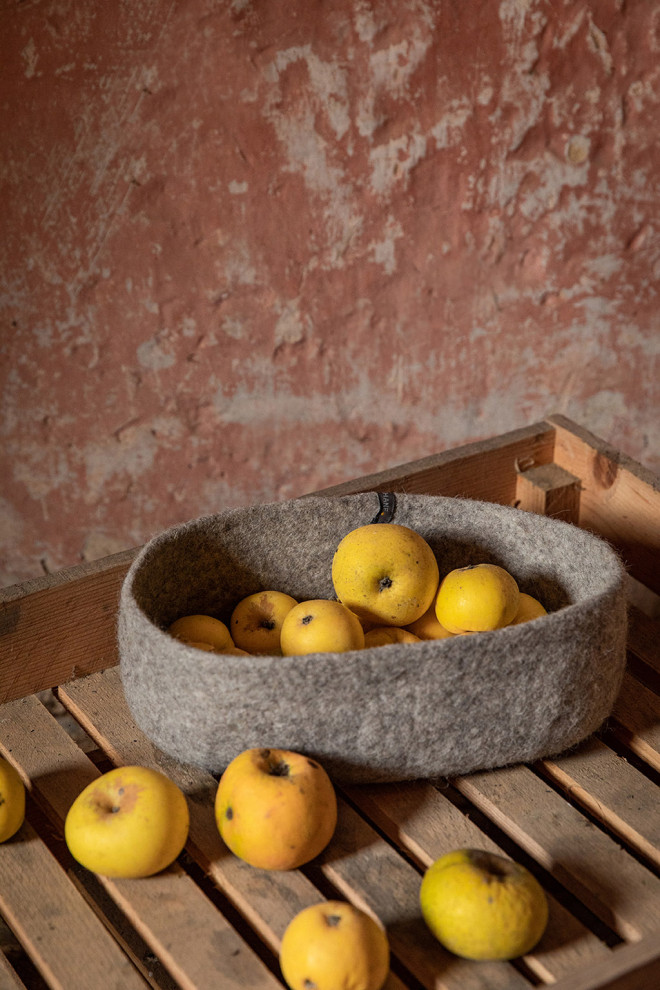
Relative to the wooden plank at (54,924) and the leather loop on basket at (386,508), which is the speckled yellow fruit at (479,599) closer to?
the leather loop on basket at (386,508)

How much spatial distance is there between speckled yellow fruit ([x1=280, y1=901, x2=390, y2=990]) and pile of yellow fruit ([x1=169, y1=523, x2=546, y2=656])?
0.21 meters

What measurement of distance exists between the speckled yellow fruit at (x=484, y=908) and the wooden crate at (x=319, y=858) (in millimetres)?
21

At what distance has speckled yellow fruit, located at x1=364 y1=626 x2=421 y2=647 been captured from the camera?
2.69 feet

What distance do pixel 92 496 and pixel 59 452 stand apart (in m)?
0.08

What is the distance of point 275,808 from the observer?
2.18ft

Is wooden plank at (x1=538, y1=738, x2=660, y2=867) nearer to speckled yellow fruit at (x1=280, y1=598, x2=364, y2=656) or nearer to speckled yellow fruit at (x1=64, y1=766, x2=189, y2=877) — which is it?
speckled yellow fruit at (x1=280, y1=598, x2=364, y2=656)

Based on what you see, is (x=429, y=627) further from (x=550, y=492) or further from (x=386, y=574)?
(x=550, y=492)

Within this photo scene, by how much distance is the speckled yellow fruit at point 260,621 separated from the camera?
852mm

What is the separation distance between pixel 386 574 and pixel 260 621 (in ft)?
0.41

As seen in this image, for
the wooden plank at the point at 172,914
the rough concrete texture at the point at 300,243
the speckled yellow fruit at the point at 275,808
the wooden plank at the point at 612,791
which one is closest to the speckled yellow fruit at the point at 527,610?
the wooden plank at the point at 612,791

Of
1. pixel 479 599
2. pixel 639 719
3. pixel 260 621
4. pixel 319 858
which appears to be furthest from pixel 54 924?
pixel 639 719

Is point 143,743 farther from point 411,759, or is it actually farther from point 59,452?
point 59,452

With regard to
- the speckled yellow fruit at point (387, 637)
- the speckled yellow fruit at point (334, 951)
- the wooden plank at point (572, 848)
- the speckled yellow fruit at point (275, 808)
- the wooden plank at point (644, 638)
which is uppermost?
the speckled yellow fruit at point (387, 637)

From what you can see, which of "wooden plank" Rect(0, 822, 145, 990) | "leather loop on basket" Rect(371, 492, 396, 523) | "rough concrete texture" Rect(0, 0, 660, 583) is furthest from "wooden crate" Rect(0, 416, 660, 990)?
"rough concrete texture" Rect(0, 0, 660, 583)
